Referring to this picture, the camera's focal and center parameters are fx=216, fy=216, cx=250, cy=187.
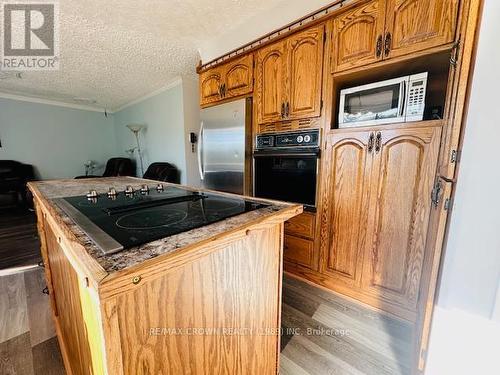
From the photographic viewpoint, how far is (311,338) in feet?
4.40

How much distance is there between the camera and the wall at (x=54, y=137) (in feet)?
15.2

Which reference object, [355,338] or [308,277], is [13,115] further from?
[355,338]

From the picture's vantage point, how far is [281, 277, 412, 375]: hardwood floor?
116 cm

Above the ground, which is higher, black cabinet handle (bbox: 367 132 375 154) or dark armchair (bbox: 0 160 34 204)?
black cabinet handle (bbox: 367 132 375 154)

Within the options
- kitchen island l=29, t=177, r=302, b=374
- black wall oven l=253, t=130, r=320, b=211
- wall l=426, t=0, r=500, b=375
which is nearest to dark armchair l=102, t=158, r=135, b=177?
black wall oven l=253, t=130, r=320, b=211

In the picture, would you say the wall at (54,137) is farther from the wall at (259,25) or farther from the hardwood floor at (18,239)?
the wall at (259,25)

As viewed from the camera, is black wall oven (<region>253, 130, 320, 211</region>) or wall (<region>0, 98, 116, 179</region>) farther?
wall (<region>0, 98, 116, 179</region>)

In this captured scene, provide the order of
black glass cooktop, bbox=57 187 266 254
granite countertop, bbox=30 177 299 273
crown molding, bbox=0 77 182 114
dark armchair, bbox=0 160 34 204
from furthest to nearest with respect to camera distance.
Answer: dark armchair, bbox=0 160 34 204
crown molding, bbox=0 77 182 114
black glass cooktop, bbox=57 187 266 254
granite countertop, bbox=30 177 299 273

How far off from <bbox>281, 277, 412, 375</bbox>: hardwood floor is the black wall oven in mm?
756

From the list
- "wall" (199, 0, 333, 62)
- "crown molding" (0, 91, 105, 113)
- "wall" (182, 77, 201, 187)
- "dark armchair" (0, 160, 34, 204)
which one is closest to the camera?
"wall" (199, 0, 333, 62)

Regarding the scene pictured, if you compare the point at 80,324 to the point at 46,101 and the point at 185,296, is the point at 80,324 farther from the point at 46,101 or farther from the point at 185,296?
the point at 46,101

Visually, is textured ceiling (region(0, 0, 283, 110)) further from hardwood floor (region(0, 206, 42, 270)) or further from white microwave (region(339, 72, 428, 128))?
hardwood floor (region(0, 206, 42, 270))

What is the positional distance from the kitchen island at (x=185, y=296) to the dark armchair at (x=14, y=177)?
5.09 m

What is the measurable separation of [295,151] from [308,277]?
1.10 metres
